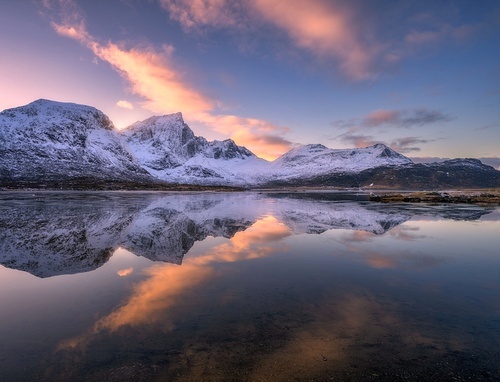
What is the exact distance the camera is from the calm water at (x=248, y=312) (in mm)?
5875

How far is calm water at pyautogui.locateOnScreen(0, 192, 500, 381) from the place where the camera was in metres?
5.88

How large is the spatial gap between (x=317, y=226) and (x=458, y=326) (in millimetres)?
18592

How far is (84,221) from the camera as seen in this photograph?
27188 mm

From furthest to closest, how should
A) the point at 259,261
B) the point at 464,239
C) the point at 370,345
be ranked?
the point at 464,239 → the point at 259,261 → the point at 370,345

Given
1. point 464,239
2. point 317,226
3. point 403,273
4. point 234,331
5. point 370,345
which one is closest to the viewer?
point 370,345

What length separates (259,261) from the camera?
47.0 feet

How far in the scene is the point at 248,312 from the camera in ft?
27.4

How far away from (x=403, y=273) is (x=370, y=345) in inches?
268

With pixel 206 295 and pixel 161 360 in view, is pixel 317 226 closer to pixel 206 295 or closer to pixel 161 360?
pixel 206 295

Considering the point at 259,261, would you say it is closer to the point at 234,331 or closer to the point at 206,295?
the point at 206,295

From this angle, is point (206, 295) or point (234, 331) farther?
point (206, 295)

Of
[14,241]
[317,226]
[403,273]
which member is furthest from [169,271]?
[317,226]

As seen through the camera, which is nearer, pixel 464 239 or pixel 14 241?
pixel 14 241

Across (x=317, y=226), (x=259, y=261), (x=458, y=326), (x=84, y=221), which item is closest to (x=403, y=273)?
(x=458, y=326)
